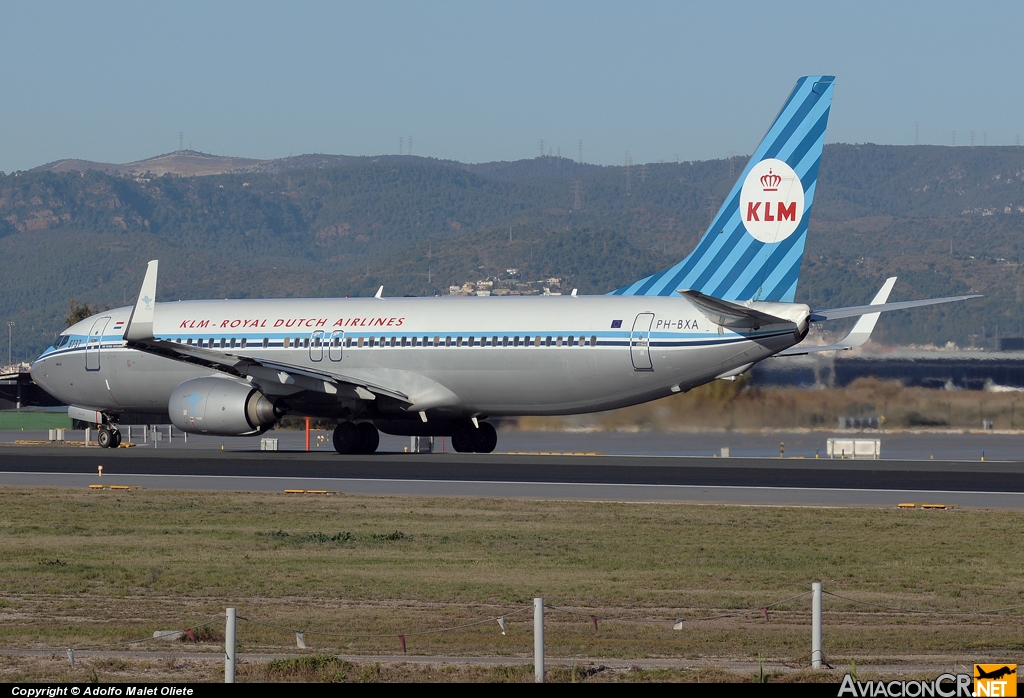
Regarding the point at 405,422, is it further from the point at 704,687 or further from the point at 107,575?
the point at 704,687

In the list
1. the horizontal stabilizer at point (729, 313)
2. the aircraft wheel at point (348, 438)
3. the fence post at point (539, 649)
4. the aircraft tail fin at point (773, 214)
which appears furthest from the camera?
the aircraft wheel at point (348, 438)

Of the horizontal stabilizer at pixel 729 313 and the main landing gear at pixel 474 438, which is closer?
the horizontal stabilizer at pixel 729 313

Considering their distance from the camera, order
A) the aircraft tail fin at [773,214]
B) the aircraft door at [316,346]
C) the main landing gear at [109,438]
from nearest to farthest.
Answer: the aircraft tail fin at [773,214]
the aircraft door at [316,346]
the main landing gear at [109,438]

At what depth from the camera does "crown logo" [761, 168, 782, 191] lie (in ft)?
126

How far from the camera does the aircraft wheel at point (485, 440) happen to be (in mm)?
43469

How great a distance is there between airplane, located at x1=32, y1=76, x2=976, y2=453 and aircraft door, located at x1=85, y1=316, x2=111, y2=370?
0.68 meters

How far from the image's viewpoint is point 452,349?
133 feet

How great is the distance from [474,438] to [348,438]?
12.6 ft

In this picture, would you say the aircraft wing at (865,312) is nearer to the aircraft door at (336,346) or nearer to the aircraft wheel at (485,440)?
the aircraft wheel at (485,440)

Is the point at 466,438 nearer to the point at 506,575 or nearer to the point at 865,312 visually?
the point at 865,312

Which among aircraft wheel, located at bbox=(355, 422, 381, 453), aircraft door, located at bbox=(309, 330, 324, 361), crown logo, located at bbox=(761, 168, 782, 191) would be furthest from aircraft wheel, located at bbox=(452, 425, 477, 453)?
crown logo, located at bbox=(761, 168, 782, 191)

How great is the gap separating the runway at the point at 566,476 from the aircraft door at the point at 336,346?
300 centimetres

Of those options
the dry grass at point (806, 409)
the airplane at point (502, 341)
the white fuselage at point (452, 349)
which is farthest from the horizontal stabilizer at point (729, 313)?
the dry grass at point (806, 409)

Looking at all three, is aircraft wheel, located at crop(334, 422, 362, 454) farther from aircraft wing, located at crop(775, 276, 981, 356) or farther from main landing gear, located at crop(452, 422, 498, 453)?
aircraft wing, located at crop(775, 276, 981, 356)
